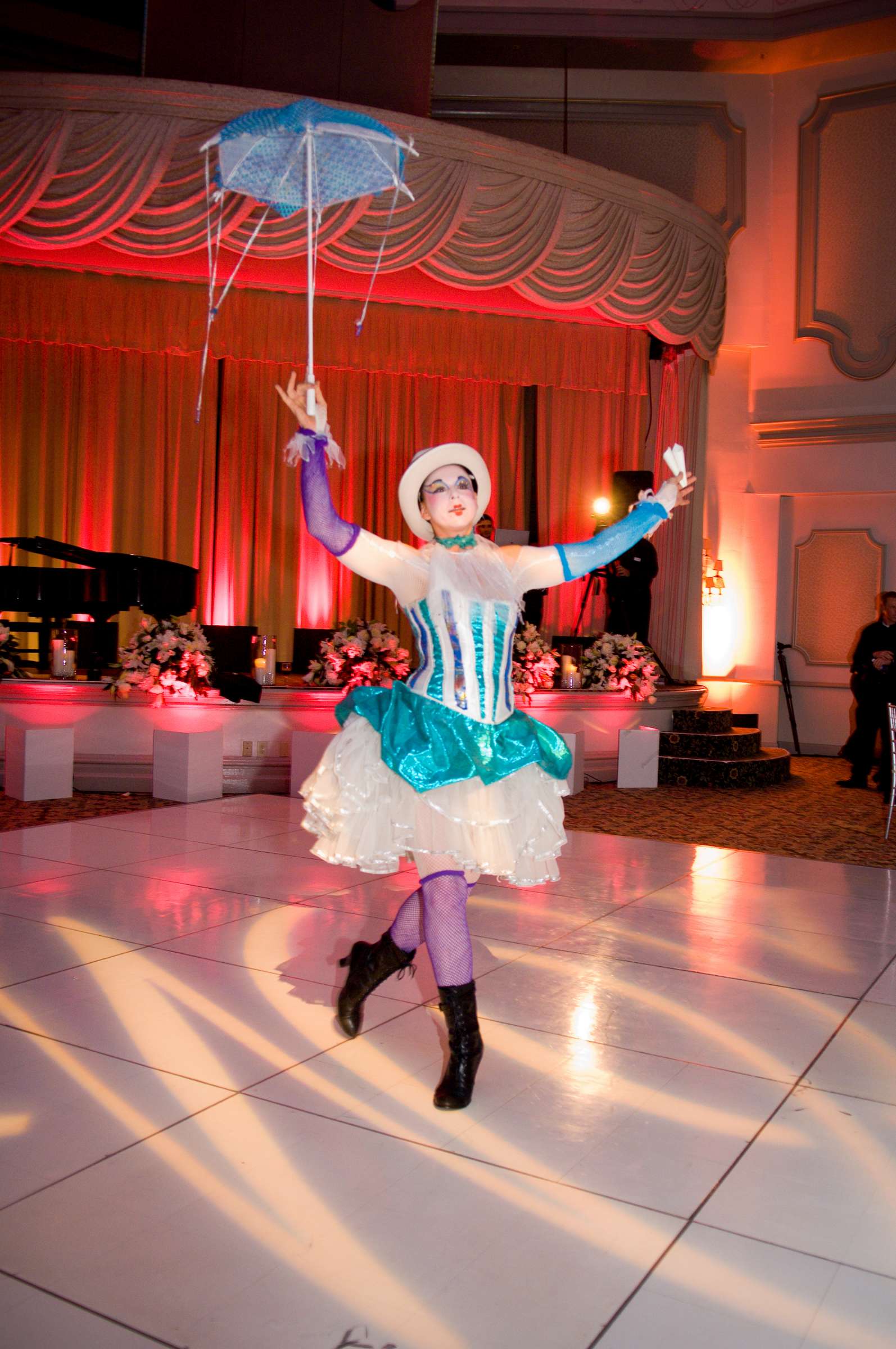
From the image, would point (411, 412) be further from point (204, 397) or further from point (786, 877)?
point (786, 877)

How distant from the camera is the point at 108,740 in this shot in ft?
25.4

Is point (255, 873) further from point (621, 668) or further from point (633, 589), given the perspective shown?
point (633, 589)

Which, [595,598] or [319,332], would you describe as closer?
[319,332]

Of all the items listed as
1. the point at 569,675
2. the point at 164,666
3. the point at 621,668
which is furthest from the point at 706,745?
the point at 164,666

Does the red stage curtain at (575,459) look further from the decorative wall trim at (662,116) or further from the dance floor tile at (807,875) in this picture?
the dance floor tile at (807,875)

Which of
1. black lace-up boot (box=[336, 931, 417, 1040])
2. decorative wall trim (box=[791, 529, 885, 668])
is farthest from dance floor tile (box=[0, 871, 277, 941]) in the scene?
decorative wall trim (box=[791, 529, 885, 668])

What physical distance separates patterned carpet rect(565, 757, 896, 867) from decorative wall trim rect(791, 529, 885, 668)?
7.28 ft

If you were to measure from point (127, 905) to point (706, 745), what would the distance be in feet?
19.1

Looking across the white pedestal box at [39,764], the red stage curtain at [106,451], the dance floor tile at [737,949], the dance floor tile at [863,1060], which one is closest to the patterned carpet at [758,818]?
the dance floor tile at [737,949]

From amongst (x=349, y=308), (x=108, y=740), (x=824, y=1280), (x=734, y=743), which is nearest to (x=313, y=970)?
(x=824, y=1280)

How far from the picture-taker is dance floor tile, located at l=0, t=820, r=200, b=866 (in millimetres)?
5305

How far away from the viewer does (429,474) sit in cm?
319

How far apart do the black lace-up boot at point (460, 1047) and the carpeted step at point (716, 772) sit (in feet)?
21.4

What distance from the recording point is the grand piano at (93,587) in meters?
8.23
